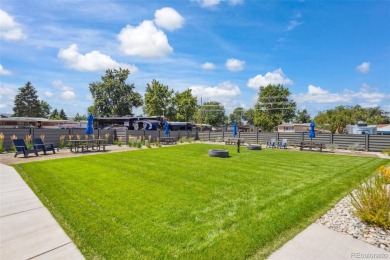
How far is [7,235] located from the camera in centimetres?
397

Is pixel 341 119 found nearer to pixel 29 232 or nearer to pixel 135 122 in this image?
pixel 135 122

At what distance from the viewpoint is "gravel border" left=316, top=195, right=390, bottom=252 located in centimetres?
399

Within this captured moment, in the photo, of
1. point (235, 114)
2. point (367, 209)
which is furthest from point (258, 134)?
point (235, 114)

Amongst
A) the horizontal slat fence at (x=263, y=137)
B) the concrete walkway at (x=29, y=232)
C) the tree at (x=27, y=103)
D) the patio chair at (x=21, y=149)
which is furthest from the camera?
the tree at (x=27, y=103)

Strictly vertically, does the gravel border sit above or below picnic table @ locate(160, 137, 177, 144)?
below

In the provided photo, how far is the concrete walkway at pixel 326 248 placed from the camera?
11.4 ft

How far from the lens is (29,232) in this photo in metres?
4.07

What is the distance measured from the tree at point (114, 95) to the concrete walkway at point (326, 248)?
197ft

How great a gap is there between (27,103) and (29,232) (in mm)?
88673

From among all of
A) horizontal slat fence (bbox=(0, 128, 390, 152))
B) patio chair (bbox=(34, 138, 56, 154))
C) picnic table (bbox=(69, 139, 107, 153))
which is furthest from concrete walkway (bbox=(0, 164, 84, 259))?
horizontal slat fence (bbox=(0, 128, 390, 152))

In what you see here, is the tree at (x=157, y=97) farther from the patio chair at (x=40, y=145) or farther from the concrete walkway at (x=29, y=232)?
the concrete walkway at (x=29, y=232)

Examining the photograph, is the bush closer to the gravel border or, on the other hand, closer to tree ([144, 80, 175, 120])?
the gravel border

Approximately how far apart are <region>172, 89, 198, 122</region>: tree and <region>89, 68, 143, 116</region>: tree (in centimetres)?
1028

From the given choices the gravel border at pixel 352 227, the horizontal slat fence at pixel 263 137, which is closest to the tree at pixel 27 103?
the horizontal slat fence at pixel 263 137
